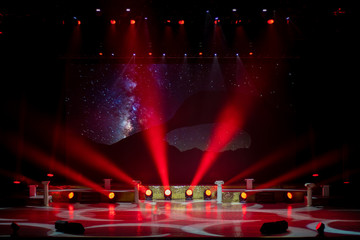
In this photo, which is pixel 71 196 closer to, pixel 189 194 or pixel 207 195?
pixel 189 194

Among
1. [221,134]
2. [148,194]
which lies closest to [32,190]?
[148,194]

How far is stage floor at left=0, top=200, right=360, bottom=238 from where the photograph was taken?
5527mm

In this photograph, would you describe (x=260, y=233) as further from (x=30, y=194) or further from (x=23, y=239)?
(x=30, y=194)

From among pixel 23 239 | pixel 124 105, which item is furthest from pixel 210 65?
pixel 23 239

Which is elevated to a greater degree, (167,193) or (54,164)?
(54,164)

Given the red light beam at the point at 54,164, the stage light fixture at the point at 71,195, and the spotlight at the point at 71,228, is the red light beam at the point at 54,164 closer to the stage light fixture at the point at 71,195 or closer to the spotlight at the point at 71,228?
the stage light fixture at the point at 71,195

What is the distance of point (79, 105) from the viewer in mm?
11477

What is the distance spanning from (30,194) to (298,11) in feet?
26.8

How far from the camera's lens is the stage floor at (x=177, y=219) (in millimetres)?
5527

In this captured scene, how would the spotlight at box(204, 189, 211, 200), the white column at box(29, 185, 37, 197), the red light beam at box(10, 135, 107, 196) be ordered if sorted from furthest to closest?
the red light beam at box(10, 135, 107, 196) < the spotlight at box(204, 189, 211, 200) < the white column at box(29, 185, 37, 197)

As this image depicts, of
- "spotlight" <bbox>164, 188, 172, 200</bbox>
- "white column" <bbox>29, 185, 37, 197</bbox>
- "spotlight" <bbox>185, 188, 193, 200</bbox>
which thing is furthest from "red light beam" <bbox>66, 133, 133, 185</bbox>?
"spotlight" <bbox>185, 188, 193, 200</bbox>

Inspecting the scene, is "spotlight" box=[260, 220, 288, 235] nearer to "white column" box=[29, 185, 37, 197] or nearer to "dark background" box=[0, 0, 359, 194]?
"dark background" box=[0, 0, 359, 194]

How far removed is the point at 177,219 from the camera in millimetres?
6965

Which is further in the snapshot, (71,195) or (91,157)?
(91,157)
